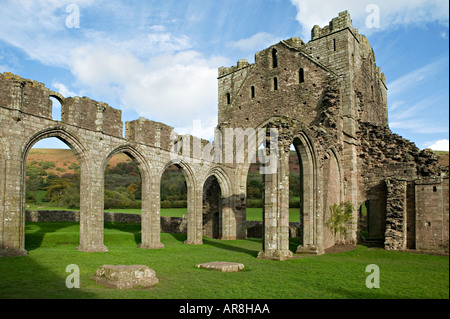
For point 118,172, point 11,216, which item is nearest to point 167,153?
point 11,216

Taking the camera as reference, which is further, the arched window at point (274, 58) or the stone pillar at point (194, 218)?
the arched window at point (274, 58)

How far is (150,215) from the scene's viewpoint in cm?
1516

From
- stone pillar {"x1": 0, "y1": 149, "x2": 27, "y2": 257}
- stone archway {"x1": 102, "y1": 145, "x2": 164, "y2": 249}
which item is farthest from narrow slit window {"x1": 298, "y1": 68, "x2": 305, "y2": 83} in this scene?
stone pillar {"x1": 0, "y1": 149, "x2": 27, "y2": 257}

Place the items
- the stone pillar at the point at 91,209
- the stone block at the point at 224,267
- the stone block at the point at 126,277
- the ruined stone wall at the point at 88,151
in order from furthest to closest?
the stone pillar at the point at 91,209
the ruined stone wall at the point at 88,151
the stone block at the point at 224,267
the stone block at the point at 126,277

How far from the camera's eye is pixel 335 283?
292 inches

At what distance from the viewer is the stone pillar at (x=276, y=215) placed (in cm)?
1119

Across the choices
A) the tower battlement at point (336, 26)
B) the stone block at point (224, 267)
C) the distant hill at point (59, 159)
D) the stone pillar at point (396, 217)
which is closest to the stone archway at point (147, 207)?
the stone block at point (224, 267)

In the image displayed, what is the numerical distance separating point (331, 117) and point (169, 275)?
11297 millimetres

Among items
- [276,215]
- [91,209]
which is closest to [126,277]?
[276,215]

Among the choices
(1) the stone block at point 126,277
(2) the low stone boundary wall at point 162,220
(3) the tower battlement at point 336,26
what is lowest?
(2) the low stone boundary wall at point 162,220

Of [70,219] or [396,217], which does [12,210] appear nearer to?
[396,217]

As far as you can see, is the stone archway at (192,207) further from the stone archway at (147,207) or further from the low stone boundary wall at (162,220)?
the low stone boundary wall at (162,220)

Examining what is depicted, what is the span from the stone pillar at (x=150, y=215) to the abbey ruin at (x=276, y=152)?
0.04 m

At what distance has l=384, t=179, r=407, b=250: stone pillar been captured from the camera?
45.2 feet
